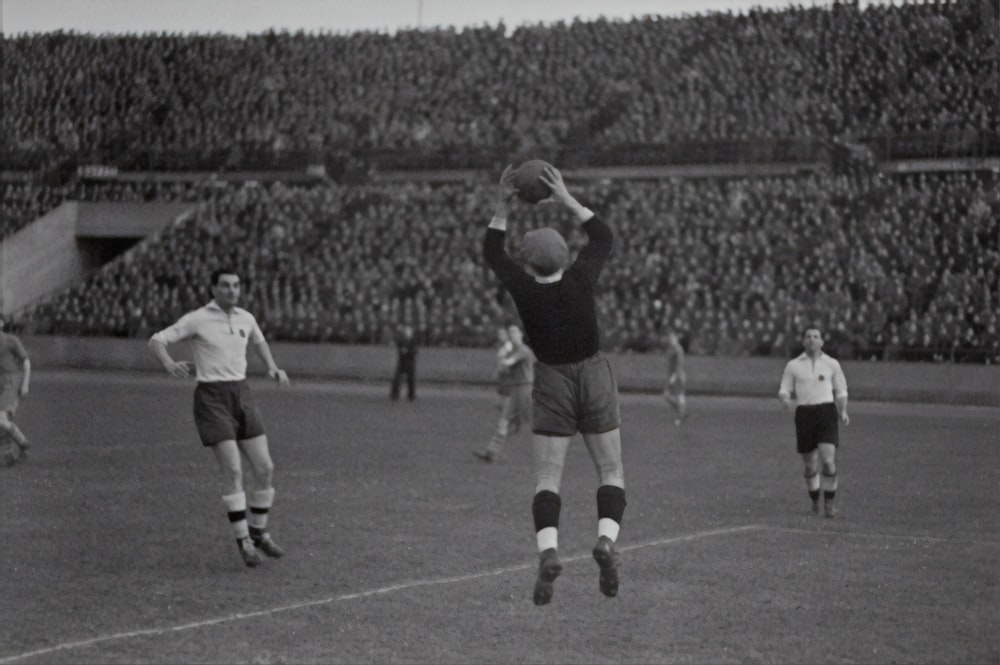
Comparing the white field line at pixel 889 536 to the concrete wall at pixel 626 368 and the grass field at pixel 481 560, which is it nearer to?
the grass field at pixel 481 560

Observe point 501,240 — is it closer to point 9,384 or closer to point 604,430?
point 604,430

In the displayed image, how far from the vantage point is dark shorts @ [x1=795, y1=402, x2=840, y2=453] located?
15.4 metres

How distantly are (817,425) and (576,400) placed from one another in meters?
8.80

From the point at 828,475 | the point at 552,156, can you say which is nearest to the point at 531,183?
the point at 828,475

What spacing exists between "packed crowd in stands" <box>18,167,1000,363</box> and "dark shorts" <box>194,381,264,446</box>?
2766 cm

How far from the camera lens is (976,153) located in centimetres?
4162

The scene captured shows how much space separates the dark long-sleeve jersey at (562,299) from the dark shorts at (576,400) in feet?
0.23

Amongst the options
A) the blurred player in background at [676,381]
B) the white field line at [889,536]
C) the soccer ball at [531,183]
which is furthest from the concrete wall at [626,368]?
the soccer ball at [531,183]

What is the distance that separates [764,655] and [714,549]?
13.8 ft

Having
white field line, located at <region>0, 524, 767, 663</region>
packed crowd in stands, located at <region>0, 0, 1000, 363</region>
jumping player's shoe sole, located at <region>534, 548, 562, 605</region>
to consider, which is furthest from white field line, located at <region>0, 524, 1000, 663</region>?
packed crowd in stands, located at <region>0, 0, 1000, 363</region>

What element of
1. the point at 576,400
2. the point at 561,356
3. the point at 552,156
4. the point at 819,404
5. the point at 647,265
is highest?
the point at 552,156

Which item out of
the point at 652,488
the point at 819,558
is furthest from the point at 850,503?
the point at 819,558

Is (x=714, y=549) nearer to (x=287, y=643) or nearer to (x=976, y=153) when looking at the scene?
(x=287, y=643)

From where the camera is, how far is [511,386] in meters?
21.0
